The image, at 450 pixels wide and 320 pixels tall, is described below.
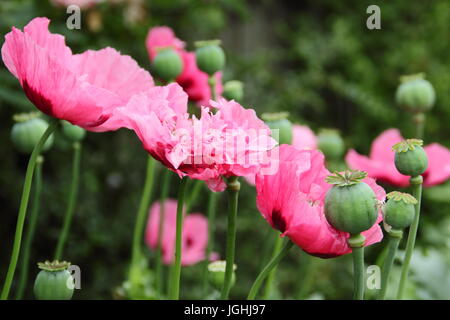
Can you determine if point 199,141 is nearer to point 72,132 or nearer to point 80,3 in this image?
point 72,132

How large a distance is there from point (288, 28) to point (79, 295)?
5.16 feet

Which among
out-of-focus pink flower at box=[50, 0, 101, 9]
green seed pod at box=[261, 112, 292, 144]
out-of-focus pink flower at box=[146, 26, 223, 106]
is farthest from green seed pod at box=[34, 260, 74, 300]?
out-of-focus pink flower at box=[50, 0, 101, 9]

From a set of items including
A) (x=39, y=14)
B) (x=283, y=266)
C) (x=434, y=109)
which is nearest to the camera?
(x=39, y=14)

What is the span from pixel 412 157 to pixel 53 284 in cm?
28

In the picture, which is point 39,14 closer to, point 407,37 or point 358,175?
point 358,175

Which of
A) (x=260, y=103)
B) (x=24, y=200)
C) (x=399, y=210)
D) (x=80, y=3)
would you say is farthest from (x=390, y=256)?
(x=260, y=103)

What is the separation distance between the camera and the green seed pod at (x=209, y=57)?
2.38ft

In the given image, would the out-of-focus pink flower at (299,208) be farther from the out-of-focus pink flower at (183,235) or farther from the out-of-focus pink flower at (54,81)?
the out-of-focus pink flower at (183,235)

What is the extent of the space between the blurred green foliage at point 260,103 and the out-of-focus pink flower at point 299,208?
29 cm

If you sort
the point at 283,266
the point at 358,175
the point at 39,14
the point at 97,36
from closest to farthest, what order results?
1. the point at 358,175
2. the point at 39,14
3. the point at 97,36
4. the point at 283,266

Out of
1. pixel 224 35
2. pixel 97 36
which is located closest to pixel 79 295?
pixel 97 36

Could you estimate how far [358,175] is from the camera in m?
0.45

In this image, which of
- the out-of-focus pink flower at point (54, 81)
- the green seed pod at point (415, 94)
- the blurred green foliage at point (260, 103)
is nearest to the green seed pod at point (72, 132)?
the out-of-focus pink flower at point (54, 81)

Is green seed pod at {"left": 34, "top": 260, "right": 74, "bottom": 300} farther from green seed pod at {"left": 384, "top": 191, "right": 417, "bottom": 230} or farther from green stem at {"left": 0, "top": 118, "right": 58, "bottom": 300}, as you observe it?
green seed pod at {"left": 384, "top": 191, "right": 417, "bottom": 230}
